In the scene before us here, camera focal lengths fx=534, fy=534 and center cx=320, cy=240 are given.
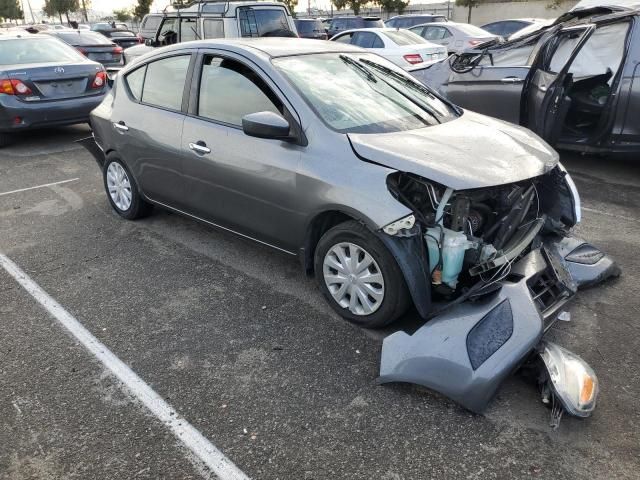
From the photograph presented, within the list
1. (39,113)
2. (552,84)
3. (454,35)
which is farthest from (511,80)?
(454,35)

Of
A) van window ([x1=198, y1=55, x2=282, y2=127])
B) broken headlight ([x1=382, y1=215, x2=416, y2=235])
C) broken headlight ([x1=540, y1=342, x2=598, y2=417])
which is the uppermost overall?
van window ([x1=198, y1=55, x2=282, y2=127])

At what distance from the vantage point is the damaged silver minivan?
223 inches

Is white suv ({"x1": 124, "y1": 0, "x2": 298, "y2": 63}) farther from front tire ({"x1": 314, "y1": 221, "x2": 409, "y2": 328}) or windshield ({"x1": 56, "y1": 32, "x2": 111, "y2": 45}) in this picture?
front tire ({"x1": 314, "y1": 221, "x2": 409, "y2": 328})

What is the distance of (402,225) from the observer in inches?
114

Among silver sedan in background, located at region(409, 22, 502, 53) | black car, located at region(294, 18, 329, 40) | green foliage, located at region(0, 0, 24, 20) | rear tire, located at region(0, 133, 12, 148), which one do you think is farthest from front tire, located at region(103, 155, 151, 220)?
green foliage, located at region(0, 0, 24, 20)

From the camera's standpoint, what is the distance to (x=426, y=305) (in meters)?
2.95

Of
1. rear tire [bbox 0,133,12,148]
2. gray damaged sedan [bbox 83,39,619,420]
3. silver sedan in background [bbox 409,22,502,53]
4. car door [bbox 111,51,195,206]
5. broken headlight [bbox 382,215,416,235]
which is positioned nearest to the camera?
gray damaged sedan [bbox 83,39,619,420]

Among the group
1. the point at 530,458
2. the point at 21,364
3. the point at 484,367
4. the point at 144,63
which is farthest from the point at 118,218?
the point at 530,458

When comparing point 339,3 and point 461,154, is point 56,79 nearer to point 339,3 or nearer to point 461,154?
point 461,154

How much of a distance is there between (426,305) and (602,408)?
99 cm

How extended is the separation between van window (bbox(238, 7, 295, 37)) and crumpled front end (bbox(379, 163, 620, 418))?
315 inches

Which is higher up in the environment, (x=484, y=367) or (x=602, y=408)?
(x=484, y=367)

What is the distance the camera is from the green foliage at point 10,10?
63.1 m

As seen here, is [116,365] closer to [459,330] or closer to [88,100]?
[459,330]
